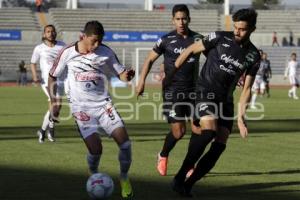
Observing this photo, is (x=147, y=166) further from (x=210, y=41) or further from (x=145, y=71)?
(x=210, y=41)

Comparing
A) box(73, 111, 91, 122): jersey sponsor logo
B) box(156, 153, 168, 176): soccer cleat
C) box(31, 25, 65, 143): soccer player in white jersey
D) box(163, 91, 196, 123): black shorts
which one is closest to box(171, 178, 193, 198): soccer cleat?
box(73, 111, 91, 122): jersey sponsor logo

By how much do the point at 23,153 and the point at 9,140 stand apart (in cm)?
275

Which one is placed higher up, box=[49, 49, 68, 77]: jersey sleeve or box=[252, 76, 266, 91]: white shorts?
box=[49, 49, 68, 77]: jersey sleeve

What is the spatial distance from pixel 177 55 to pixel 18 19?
188 ft

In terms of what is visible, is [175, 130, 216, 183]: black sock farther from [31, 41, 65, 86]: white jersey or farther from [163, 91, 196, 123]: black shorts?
[31, 41, 65, 86]: white jersey

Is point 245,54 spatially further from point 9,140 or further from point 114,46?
point 114,46

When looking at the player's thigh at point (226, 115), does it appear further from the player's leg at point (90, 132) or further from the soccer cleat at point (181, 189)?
the player's leg at point (90, 132)

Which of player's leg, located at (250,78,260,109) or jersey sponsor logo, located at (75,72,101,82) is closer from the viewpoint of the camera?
jersey sponsor logo, located at (75,72,101,82)

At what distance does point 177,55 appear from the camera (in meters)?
11.4

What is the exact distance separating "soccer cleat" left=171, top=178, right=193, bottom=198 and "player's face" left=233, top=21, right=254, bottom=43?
5.87ft

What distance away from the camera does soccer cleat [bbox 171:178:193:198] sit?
9.25m

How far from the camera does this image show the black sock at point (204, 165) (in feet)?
30.5

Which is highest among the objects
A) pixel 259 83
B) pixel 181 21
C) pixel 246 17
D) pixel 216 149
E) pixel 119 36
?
pixel 246 17

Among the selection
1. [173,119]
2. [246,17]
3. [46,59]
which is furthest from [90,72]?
[46,59]
